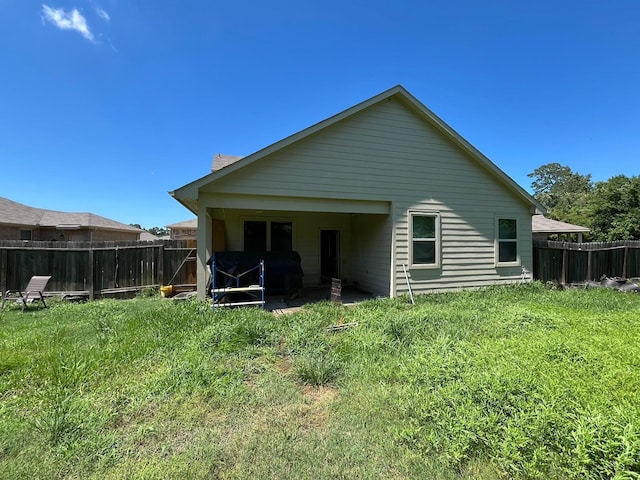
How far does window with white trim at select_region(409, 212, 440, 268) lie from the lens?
332 inches

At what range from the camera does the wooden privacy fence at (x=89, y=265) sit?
873 cm

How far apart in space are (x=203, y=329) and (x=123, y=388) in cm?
177

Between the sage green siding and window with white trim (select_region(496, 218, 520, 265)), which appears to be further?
window with white trim (select_region(496, 218, 520, 265))

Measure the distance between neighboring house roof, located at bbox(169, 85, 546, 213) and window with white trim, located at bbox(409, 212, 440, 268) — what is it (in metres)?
2.42

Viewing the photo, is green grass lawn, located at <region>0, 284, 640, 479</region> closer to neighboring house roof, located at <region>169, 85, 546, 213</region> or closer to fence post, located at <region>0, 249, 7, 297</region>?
neighboring house roof, located at <region>169, 85, 546, 213</region>

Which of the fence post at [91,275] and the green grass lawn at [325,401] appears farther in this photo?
the fence post at [91,275]

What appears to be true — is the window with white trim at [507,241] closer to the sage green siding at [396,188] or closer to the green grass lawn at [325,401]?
the sage green siding at [396,188]

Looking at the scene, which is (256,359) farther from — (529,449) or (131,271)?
(131,271)

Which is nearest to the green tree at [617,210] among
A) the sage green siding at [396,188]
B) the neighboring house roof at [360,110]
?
the neighboring house roof at [360,110]

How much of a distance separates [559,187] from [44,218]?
2951 inches

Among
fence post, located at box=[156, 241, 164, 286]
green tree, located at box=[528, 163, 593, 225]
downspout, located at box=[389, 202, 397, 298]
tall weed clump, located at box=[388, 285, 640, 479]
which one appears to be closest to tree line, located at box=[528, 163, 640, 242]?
green tree, located at box=[528, 163, 593, 225]

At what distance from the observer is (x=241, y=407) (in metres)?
2.90

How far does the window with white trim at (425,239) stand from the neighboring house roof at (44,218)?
20.1 meters

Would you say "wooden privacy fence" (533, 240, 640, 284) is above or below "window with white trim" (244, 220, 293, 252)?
below
